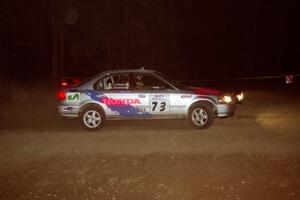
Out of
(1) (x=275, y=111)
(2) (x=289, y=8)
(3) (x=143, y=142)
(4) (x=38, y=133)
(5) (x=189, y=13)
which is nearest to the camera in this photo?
(3) (x=143, y=142)

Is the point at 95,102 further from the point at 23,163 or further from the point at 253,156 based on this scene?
the point at 253,156

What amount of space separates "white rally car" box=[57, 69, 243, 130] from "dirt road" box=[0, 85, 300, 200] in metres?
0.42

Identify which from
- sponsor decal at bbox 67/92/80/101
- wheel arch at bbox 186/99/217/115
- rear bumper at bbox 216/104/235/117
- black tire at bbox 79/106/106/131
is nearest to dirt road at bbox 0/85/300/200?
black tire at bbox 79/106/106/131

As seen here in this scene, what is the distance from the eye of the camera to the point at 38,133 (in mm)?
11359

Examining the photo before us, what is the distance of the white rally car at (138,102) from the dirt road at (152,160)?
1.39 ft

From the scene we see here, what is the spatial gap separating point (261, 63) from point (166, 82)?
50.8 meters

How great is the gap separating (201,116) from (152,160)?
3774 mm

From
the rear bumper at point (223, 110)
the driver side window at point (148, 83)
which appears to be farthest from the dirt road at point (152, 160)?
the driver side window at point (148, 83)

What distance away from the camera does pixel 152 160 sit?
321 inches

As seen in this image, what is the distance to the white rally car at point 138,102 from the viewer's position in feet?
38.1

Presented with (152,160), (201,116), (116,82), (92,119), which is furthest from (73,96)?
(152,160)

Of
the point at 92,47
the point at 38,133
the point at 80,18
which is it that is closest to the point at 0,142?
the point at 38,133

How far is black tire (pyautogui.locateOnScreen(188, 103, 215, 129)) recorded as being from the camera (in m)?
11.6

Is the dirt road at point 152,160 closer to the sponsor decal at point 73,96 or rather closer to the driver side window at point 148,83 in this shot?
the sponsor decal at point 73,96
